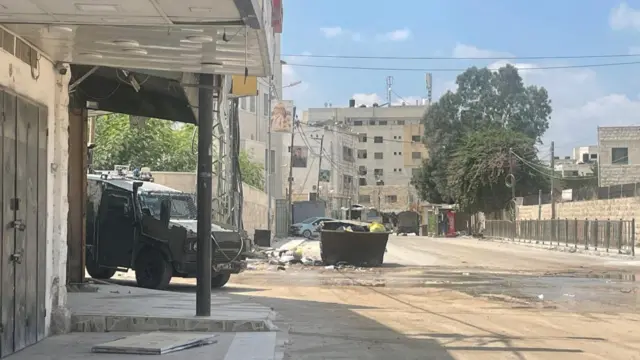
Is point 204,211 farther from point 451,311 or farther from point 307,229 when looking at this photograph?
point 307,229

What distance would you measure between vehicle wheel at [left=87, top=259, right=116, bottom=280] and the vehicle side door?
23 cm

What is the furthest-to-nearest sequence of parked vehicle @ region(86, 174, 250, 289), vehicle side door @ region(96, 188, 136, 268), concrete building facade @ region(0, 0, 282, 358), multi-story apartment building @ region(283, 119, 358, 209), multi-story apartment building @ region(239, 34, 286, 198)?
multi-story apartment building @ region(283, 119, 358, 209) → multi-story apartment building @ region(239, 34, 286, 198) → vehicle side door @ region(96, 188, 136, 268) → parked vehicle @ region(86, 174, 250, 289) → concrete building facade @ region(0, 0, 282, 358)

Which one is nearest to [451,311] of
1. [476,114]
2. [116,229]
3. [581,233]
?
[116,229]

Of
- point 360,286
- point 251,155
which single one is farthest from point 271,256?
point 251,155

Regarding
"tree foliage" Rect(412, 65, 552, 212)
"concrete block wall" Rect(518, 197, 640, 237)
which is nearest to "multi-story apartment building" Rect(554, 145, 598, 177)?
"tree foliage" Rect(412, 65, 552, 212)

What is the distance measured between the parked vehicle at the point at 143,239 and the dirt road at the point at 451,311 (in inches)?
41.9

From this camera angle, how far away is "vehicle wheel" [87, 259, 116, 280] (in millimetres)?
15173

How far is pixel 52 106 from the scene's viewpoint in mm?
8398

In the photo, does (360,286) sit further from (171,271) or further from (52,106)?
(52,106)

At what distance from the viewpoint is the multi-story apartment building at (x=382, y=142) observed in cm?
11812

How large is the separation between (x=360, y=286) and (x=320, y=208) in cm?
4676

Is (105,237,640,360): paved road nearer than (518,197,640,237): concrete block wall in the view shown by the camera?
Yes

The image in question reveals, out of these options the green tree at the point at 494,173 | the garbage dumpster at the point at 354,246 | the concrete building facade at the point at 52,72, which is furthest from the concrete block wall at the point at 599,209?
the concrete building facade at the point at 52,72

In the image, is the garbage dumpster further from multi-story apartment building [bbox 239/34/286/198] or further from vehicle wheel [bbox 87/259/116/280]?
multi-story apartment building [bbox 239/34/286/198]
